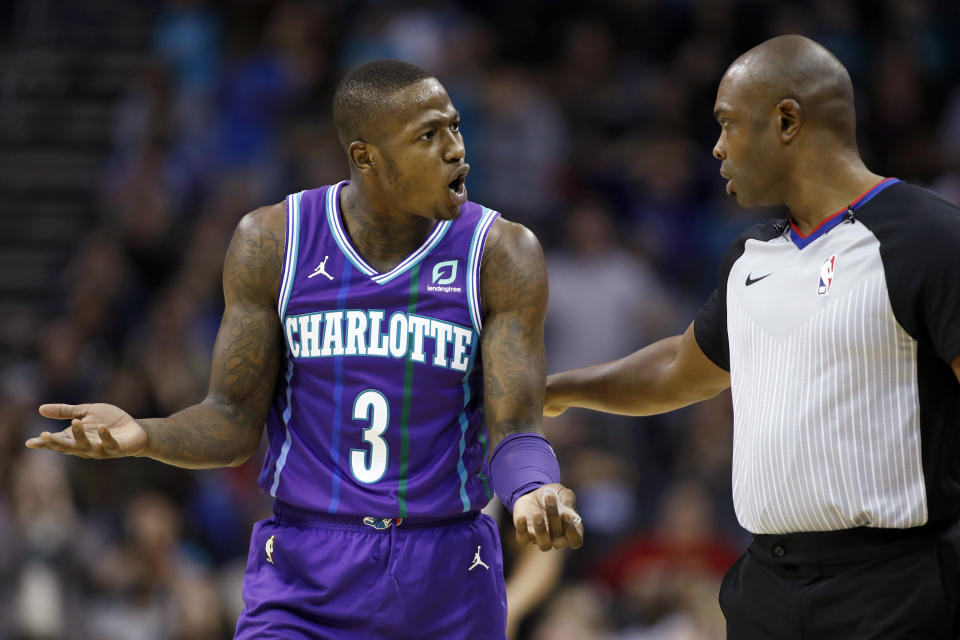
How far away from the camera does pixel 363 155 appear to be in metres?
4.15

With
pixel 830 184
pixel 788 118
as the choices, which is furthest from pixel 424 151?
pixel 830 184

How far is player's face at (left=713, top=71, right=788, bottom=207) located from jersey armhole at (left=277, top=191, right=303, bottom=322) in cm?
127

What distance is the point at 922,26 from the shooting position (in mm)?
9562

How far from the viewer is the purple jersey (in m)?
3.97

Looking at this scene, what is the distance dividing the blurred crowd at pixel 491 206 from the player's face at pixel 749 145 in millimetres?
3356

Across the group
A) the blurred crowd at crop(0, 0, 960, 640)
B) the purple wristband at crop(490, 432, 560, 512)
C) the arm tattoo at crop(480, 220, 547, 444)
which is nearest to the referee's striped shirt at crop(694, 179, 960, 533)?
the purple wristband at crop(490, 432, 560, 512)

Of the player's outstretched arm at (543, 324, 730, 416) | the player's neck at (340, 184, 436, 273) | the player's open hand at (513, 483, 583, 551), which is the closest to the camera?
the player's open hand at (513, 483, 583, 551)

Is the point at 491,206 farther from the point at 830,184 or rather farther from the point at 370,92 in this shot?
the point at 830,184

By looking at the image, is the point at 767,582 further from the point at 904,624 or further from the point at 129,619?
the point at 129,619

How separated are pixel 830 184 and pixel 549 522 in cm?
119

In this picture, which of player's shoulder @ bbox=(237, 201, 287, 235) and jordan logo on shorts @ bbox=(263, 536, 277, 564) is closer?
jordan logo on shorts @ bbox=(263, 536, 277, 564)

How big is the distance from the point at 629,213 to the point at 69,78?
5328mm

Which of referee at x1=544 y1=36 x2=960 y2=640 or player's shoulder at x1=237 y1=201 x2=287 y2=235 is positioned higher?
player's shoulder at x1=237 y1=201 x2=287 y2=235

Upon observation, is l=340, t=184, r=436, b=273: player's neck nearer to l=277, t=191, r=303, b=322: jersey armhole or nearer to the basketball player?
the basketball player
